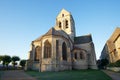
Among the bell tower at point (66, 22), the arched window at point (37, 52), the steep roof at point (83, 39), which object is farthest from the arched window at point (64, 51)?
the bell tower at point (66, 22)

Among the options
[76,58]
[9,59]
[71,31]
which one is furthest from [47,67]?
[9,59]

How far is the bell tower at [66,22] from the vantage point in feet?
133

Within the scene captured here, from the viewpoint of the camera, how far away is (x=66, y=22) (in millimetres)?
42281

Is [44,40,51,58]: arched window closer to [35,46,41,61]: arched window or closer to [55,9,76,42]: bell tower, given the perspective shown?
[35,46,41,61]: arched window

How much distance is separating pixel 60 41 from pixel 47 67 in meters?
6.78

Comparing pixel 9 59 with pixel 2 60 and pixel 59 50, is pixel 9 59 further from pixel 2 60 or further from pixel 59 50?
pixel 59 50

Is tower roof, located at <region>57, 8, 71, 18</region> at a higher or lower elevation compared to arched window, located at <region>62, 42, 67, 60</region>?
higher

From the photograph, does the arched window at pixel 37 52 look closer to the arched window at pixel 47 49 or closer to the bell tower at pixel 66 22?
the arched window at pixel 47 49

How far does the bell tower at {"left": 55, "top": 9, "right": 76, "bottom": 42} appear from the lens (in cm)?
4068

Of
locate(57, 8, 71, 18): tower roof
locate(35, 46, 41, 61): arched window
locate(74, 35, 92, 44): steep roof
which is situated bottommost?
locate(35, 46, 41, 61): arched window

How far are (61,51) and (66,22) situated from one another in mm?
16906

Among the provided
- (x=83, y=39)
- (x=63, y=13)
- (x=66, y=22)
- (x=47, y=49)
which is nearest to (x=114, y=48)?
(x=83, y=39)

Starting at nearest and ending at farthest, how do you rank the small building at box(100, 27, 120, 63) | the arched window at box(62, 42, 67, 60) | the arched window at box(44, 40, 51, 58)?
1. the arched window at box(44, 40, 51, 58)
2. the arched window at box(62, 42, 67, 60)
3. the small building at box(100, 27, 120, 63)

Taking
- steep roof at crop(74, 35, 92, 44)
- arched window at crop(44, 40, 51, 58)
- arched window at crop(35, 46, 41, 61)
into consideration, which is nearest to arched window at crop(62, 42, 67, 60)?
arched window at crop(44, 40, 51, 58)
